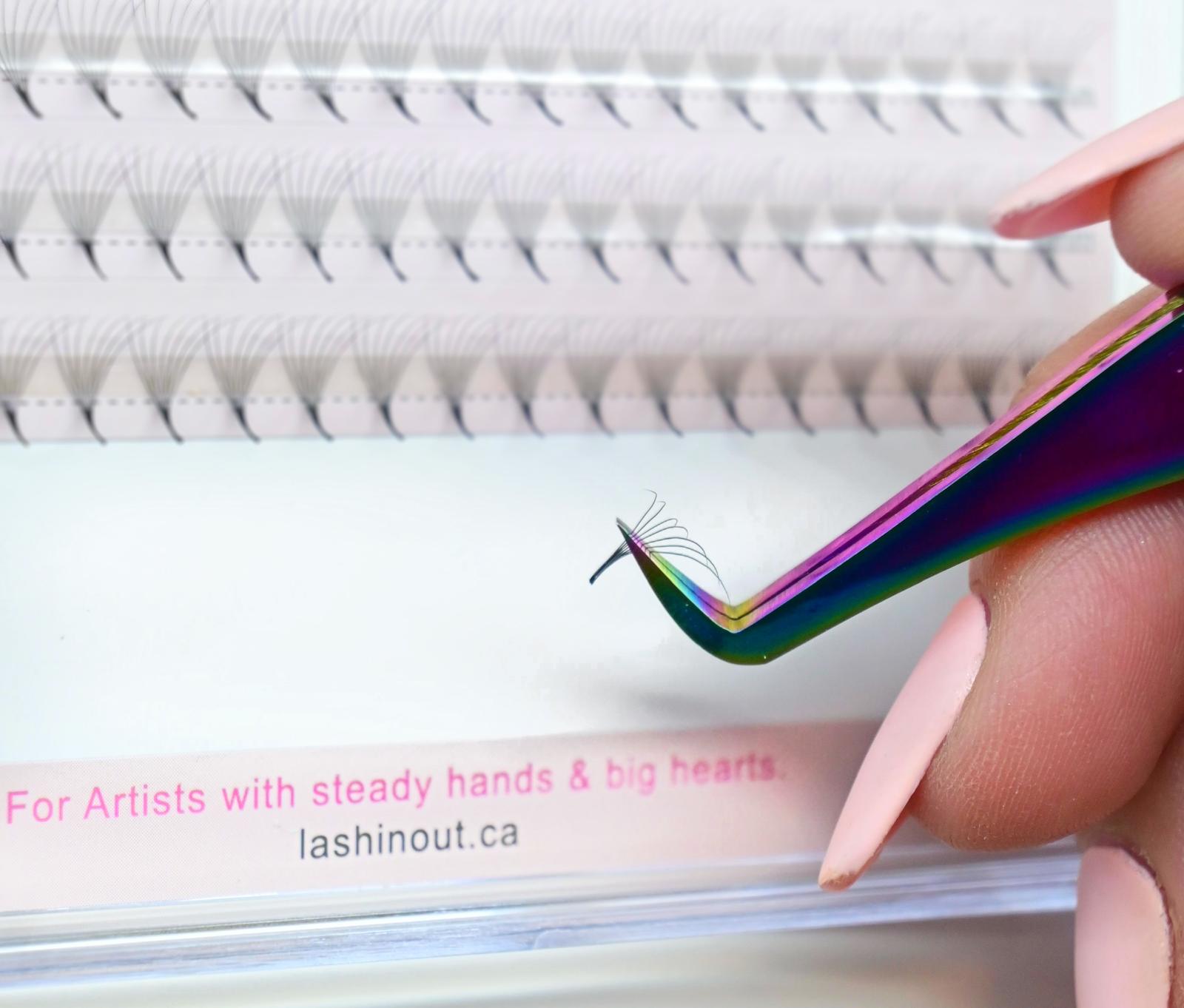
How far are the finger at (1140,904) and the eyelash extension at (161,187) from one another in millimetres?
397

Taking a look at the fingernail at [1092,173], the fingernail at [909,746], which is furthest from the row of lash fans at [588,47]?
the fingernail at [909,746]

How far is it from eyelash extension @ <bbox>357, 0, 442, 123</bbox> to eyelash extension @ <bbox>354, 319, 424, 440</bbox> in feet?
0.27

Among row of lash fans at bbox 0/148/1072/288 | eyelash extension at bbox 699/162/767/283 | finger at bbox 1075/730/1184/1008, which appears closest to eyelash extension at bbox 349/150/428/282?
row of lash fans at bbox 0/148/1072/288

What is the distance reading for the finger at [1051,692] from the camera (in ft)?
0.95

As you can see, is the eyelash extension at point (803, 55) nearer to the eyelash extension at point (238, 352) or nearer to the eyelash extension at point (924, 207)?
the eyelash extension at point (924, 207)

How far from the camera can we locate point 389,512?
1.29 ft

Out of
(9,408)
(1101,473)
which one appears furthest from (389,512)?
(1101,473)

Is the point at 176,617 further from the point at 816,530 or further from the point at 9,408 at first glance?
the point at 816,530

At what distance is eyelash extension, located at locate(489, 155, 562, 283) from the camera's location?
0.40m

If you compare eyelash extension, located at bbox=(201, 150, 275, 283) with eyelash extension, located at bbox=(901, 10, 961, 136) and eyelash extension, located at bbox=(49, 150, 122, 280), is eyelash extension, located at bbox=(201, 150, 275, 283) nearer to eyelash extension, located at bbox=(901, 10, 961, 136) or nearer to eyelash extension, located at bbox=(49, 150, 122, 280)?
eyelash extension, located at bbox=(49, 150, 122, 280)

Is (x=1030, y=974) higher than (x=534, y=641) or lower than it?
lower

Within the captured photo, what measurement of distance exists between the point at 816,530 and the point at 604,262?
14 centimetres

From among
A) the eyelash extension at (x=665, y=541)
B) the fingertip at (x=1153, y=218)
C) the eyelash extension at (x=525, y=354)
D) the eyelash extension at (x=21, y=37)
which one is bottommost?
the eyelash extension at (x=665, y=541)

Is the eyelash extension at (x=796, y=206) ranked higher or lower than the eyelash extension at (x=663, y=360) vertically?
higher
